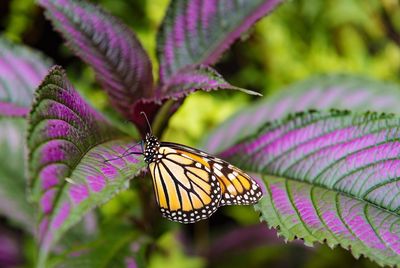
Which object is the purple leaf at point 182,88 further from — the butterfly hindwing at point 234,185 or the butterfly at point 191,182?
the butterfly hindwing at point 234,185

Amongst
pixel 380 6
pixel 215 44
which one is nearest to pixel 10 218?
pixel 215 44

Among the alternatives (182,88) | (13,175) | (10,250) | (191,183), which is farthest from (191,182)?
(10,250)

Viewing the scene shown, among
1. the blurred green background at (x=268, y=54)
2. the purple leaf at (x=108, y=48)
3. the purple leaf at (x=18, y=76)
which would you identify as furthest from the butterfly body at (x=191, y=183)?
the blurred green background at (x=268, y=54)

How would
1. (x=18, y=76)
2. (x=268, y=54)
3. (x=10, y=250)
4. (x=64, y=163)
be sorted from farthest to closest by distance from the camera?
(x=268, y=54) → (x=10, y=250) → (x=18, y=76) → (x=64, y=163)

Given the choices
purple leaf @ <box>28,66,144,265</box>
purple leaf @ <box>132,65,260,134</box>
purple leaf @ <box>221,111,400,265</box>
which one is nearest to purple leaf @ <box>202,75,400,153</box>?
purple leaf @ <box>221,111,400,265</box>

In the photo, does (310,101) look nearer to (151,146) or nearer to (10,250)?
(151,146)

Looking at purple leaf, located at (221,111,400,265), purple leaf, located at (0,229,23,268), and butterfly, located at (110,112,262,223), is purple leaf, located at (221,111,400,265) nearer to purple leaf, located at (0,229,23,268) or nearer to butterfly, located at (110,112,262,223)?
butterfly, located at (110,112,262,223)
